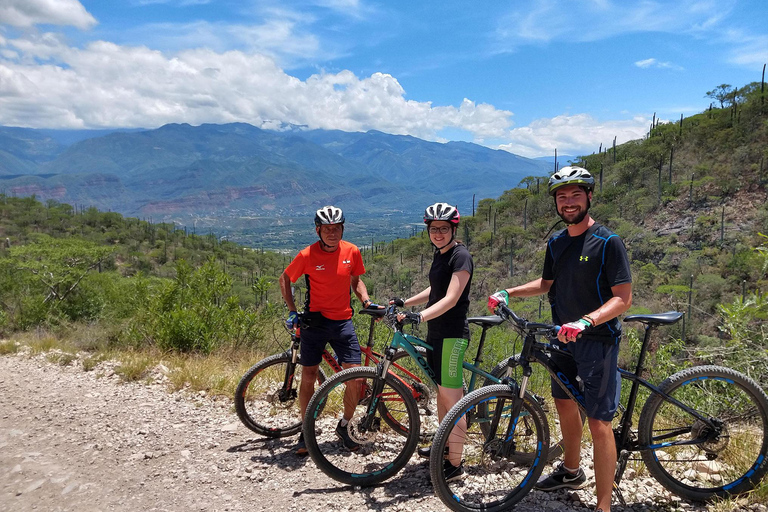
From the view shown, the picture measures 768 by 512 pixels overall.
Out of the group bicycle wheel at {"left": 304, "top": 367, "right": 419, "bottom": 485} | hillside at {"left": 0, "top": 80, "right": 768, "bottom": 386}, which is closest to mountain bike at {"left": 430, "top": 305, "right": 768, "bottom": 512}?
bicycle wheel at {"left": 304, "top": 367, "right": 419, "bottom": 485}

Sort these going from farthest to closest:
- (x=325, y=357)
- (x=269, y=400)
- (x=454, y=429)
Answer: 1. (x=269, y=400)
2. (x=325, y=357)
3. (x=454, y=429)

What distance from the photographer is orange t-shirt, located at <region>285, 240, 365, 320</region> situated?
4234 millimetres

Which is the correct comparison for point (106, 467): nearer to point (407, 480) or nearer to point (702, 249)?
point (407, 480)

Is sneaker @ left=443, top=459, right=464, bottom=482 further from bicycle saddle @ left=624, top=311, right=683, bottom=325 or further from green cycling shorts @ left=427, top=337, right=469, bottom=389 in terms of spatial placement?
bicycle saddle @ left=624, top=311, right=683, bottom=325

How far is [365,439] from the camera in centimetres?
386

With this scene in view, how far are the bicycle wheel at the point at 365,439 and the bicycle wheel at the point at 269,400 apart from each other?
537 millimetres

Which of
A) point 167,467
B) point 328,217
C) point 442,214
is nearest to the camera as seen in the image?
point 442,214

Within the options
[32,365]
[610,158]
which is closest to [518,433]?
[32,365]

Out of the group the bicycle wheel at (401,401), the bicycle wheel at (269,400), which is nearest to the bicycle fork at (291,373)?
the bicycle wheel at (269,400)

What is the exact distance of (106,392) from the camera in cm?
579

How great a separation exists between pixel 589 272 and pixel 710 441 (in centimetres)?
159

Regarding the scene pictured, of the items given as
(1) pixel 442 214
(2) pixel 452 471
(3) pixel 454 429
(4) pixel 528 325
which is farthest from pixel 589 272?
(2) pixel 452 471

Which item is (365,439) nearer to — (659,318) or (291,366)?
(291,366)

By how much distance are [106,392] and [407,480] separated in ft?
14.0
